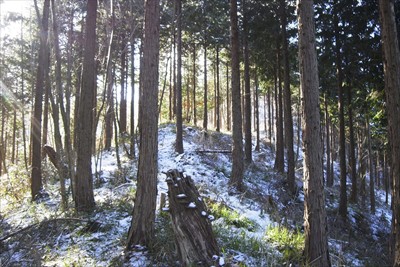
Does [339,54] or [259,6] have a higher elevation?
[259,6]

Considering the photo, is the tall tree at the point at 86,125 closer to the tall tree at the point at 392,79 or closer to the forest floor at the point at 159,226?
the forest floor at the point at 159,226

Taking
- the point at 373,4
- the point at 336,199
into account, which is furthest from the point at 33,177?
the point at 336,199

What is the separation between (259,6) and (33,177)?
43.8ft

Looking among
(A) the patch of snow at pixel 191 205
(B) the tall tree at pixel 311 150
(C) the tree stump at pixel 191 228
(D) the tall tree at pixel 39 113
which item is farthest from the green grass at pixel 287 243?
(D) the tall tree at pixel 39 113

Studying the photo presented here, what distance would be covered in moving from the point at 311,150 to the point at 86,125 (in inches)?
224

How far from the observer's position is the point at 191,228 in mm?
5230

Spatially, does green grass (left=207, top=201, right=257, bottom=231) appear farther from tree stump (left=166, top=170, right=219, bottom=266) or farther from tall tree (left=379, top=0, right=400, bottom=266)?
tall tree (left=379, top=0, right=400, bottom=266)

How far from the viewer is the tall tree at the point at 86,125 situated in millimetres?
8297

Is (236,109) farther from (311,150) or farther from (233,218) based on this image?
(311,150)

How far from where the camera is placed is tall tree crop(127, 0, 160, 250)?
5.81 meters

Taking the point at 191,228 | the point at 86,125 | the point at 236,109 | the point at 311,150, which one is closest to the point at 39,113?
the point at 86,125

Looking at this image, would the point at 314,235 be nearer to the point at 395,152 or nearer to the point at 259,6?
the point at 395,152

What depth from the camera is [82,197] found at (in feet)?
26.9

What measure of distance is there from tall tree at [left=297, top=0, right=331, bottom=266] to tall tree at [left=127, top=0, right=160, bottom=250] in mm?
2722
